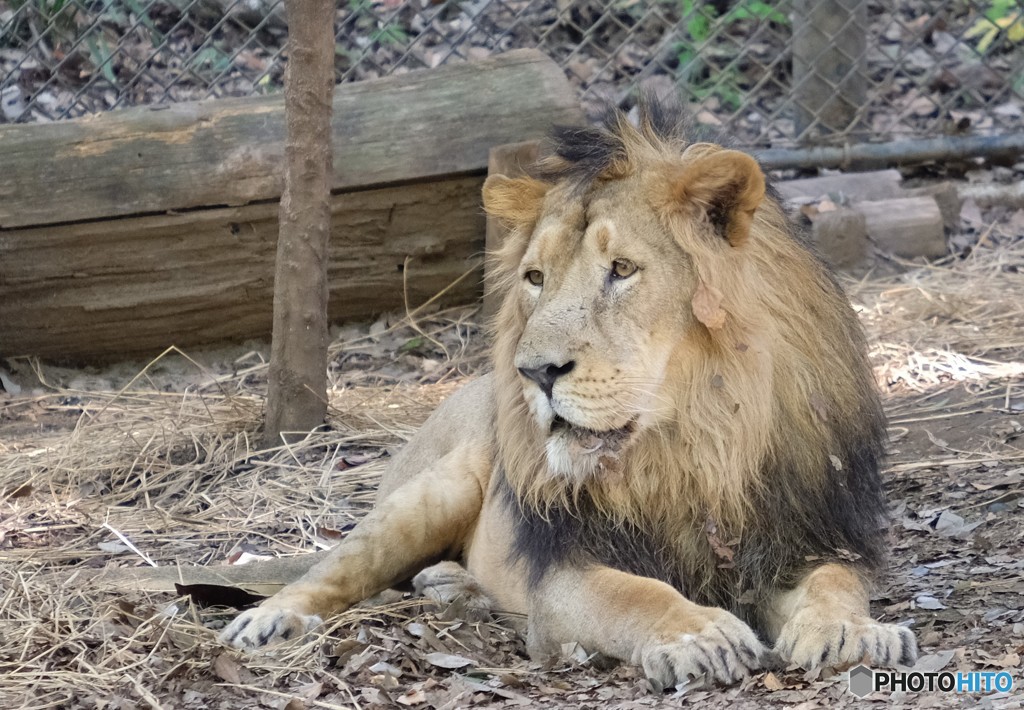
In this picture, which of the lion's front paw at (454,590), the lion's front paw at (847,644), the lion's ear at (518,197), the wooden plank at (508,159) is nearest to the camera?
the lion's front paw at (847,644)

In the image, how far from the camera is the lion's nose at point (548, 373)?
2.84m

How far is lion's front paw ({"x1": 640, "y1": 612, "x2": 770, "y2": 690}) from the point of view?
2713 millimetres

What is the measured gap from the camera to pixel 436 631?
3336mm

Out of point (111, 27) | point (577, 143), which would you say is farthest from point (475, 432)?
point (111, 27)

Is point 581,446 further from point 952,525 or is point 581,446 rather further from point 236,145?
point 236,145

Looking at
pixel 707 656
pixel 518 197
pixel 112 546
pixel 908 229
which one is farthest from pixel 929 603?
pixel 908 229

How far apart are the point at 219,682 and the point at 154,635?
301mm

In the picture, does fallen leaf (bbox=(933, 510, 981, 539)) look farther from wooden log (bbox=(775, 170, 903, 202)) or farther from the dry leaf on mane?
wooden log (bbox=(775, 170, 903, 202))

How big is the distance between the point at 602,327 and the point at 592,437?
251mm

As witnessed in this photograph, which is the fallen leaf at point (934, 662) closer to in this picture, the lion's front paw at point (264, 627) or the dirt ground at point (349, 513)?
the dirt ground at point (349, 513)

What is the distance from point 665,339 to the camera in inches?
116

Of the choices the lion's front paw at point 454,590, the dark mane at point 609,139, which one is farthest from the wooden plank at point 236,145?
the dark mane at point 609,139

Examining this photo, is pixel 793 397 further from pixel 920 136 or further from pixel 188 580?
pixel 920 136

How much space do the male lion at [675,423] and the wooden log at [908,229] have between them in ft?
10.9
